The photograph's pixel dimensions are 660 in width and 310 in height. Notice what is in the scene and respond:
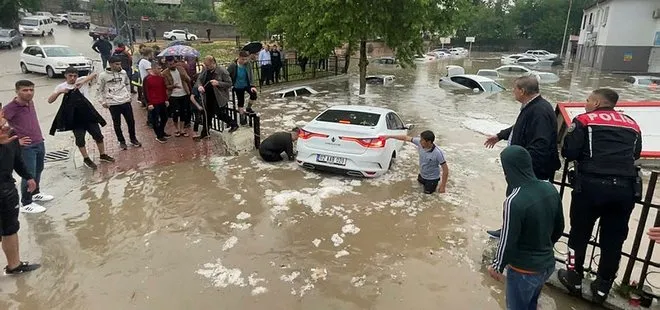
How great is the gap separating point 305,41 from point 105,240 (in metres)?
12.8

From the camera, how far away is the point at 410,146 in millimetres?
10242

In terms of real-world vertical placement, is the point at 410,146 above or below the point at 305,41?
below

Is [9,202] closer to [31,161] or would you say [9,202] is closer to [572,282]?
[31,161]

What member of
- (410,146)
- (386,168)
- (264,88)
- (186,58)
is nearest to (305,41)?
(264,88)

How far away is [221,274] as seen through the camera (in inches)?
180

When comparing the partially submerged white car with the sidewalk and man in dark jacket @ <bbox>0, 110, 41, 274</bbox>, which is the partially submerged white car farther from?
man in dark jacket @ <bbox>0, 110, 41, 274</bbox>

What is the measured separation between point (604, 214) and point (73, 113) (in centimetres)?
781

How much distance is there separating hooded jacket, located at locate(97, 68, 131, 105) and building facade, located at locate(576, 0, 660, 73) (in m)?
41.0

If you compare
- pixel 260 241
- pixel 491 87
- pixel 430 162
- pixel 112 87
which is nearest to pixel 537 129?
pixel 430 162

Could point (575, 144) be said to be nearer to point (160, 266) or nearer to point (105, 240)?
point (160, 266)

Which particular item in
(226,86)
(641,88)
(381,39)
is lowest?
(641,88)

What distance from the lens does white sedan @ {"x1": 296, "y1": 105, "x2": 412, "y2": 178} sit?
7340 millimetres

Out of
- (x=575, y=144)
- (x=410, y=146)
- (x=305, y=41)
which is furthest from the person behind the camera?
(x=305, y=41)

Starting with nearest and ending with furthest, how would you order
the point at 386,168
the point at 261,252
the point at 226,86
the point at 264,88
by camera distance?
the point at 261,252, the point at 386,168, the point at 226,86, the point at 264,88
